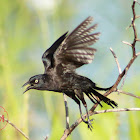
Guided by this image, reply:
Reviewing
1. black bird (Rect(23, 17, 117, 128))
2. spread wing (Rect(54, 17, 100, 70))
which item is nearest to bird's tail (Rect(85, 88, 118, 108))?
black bird (Rect(23, 17, 117, 128))

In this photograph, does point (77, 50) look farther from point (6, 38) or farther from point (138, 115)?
point (6, 38)

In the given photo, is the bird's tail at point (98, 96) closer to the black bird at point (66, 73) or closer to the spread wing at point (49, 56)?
the black bird at point (66, 73)

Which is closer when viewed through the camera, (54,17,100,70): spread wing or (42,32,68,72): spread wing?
(54,17,100,70): spread wing

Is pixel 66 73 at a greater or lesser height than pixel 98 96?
greater

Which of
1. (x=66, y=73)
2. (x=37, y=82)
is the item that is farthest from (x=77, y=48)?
(x=37, y=82)

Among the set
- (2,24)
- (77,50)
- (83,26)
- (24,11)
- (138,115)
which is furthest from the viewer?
(24,11)

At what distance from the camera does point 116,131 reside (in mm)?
1707

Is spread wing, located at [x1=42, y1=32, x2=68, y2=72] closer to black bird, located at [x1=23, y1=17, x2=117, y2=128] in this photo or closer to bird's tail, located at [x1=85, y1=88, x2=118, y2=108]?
black bird, located at [x1=23, y1=17, x2=117, y2=128]

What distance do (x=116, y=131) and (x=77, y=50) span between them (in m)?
0.45

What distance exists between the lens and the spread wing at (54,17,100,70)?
65.4 inches

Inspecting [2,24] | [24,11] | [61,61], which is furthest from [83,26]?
[24,11]

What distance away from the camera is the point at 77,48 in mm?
1727

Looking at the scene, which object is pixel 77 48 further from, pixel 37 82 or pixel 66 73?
pixel 37 82

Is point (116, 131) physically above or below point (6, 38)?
below
